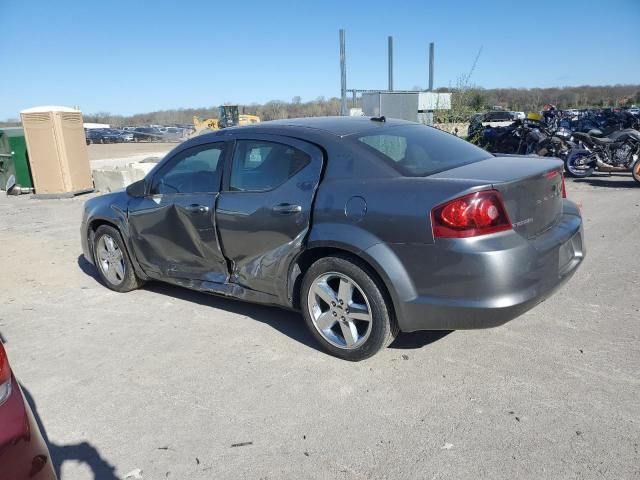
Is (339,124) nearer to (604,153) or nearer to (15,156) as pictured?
(604,153)

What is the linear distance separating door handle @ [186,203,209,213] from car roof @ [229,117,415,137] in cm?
75

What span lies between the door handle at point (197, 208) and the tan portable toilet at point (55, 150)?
29.4ft

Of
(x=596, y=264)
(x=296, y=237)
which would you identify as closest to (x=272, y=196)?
(x=296, y=237)

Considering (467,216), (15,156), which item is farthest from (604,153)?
(15,156)

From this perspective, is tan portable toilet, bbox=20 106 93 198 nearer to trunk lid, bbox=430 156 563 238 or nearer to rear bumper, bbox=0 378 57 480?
trunk lid, bbox=430 156 563 238

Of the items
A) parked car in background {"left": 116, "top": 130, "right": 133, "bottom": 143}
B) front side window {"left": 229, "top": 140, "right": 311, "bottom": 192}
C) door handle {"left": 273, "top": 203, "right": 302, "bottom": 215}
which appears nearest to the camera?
door handle {"left": 273, "top": 203, "right": 302, "bottom": 215}

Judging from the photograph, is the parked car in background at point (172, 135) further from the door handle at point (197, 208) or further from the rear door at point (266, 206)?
the rear door at point (266, 206)

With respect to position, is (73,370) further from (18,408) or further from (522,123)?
(522,123)

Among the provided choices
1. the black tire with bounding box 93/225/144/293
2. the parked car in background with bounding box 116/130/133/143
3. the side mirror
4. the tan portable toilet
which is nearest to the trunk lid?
the side mirror

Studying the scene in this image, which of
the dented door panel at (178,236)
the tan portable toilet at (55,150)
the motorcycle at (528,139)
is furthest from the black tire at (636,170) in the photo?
the tan portable toilet at (55,150)

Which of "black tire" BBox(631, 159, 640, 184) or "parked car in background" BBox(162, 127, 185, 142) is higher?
"black tire" BBox(631, 159, 640, 184)

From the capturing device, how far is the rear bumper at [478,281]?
9.69 feet

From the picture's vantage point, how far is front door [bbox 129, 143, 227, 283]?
4.23 m

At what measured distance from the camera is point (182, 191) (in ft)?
14.7
